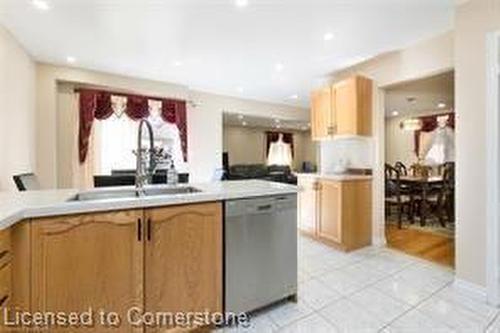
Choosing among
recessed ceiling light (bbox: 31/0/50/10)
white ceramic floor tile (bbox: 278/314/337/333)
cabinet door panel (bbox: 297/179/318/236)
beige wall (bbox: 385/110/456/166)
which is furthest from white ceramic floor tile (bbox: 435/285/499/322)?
beige wall (bbox: 385/110/456/166)

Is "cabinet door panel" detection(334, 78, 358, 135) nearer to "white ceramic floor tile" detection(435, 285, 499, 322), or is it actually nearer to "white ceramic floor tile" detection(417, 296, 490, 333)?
"white ceramic floor tile" detection(435, 285, 499, 322)

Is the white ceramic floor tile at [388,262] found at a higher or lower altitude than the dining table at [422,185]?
lower

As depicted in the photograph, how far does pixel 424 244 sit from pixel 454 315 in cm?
182

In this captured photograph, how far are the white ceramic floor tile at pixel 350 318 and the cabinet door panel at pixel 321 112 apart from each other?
7.94 feet

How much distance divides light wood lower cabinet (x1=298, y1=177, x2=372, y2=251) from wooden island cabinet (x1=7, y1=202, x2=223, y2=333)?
6.28ft

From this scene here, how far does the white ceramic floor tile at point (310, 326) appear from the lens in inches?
69.8

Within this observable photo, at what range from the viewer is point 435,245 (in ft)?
11.5

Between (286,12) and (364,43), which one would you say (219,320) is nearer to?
(286,12)

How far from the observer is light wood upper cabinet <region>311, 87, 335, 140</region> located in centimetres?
383

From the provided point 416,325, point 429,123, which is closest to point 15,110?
point 416,325

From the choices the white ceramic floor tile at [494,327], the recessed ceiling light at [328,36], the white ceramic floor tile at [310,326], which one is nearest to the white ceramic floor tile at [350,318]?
the white ceramic floor tile at [310,326]

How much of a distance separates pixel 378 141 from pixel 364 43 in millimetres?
1255

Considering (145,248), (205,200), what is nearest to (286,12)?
(205,200)

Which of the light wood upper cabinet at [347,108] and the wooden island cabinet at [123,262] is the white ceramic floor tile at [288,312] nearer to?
the wooden island cabinet at [123,262]
